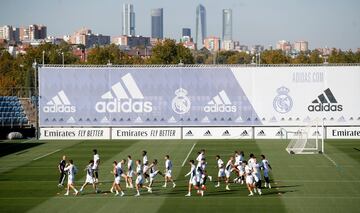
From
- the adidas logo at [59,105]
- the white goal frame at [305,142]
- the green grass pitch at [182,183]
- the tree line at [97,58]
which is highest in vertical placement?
the tree line at [97,58]

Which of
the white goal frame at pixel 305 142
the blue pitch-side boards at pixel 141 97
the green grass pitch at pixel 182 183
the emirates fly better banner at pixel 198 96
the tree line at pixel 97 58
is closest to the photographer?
the green grass pitch at pixel 182 183

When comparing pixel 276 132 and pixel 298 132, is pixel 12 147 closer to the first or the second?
pixel 276 132

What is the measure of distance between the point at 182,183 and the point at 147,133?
24.7 meters

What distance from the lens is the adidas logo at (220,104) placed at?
209 ft

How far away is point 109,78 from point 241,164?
91.3ft

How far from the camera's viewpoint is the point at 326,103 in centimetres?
6312

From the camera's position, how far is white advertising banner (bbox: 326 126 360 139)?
6297 cm

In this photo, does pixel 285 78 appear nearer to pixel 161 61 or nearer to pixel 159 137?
pixel 159 137

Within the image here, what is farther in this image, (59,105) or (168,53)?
(168,53)

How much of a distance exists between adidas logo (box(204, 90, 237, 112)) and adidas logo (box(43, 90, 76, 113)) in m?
11.1

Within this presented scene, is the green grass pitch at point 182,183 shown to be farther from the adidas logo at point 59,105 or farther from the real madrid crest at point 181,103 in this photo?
the adidas logo at point 59,105

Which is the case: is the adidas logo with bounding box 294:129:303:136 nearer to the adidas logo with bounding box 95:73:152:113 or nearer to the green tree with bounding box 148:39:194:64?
the adidas logo with bounding box 95:73:152:113

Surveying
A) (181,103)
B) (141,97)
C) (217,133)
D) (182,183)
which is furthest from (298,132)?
(182,183)

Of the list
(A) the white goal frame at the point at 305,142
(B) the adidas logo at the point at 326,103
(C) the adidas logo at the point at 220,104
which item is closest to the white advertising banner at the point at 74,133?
(C) the adidas logo at the point at 220,104
